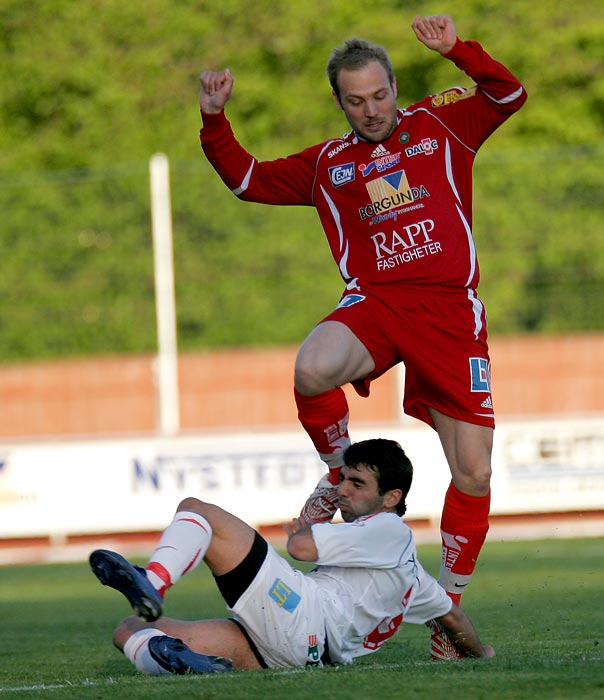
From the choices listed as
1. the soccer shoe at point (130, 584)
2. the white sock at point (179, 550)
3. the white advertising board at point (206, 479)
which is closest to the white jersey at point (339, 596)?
the white sock at point (179, 550)

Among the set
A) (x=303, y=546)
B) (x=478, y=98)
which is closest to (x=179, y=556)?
(x=303, y=546)

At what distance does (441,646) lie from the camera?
19.2 feet

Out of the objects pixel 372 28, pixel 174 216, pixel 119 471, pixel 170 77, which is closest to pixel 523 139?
pixel 372 28

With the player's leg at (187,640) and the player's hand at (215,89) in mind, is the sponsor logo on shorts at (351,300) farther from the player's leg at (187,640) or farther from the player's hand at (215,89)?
the player's leg at (187,640)

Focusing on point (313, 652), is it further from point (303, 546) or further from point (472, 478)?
point (472, 478)

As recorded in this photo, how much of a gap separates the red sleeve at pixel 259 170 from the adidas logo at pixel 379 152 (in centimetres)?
35

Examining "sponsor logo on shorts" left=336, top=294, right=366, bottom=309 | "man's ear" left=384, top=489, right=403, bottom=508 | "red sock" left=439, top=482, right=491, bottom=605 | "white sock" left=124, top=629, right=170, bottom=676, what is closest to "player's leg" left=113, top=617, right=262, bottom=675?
"white sock" left=124, top=629, right=170, bottom=676

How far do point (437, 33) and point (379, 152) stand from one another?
0.59 m

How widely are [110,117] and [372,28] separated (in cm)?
449

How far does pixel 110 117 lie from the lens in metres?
22.4

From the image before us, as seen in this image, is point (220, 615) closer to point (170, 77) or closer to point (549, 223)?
point (549, 223)

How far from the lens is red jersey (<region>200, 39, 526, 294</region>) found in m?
6.34

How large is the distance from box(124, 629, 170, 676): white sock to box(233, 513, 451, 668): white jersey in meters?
0.34

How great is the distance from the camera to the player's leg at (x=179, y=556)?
15.4ft
